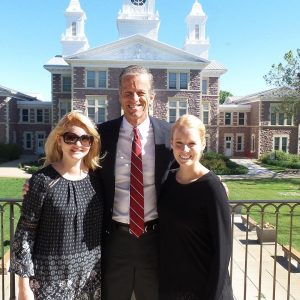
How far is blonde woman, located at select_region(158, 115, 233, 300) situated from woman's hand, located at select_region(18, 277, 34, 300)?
1.00m

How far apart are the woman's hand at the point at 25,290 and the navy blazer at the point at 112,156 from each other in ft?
2.47

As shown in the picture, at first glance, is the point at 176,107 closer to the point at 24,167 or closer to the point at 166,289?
Answer: the point at 24,167

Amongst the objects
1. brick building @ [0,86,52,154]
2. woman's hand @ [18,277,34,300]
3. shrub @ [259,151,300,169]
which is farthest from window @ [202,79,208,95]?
woman's hand @ [18,277,34,300]

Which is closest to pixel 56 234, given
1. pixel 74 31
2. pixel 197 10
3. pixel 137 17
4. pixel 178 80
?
pixel 178 80

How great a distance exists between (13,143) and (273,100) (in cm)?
2819

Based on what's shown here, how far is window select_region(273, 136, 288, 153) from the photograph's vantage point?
40875mm

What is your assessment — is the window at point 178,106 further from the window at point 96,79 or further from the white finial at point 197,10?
the white finial at point 197,10

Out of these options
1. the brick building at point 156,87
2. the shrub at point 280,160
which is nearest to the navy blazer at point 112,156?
the shrub at point 280,160

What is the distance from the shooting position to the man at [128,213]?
10.6ft

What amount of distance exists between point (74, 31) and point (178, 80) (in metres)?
14.6

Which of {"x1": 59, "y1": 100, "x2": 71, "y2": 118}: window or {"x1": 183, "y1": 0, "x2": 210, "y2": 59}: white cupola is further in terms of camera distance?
{"x1": 183, "y1": 0, "x2": 210, "y2": 59}: white cupola

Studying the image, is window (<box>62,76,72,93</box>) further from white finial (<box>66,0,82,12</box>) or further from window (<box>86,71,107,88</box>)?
white finial (<box>66,0,82,12</box>)

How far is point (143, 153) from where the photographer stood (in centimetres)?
332

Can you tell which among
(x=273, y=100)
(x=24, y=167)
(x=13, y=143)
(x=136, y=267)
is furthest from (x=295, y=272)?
(x=13, y=143)
